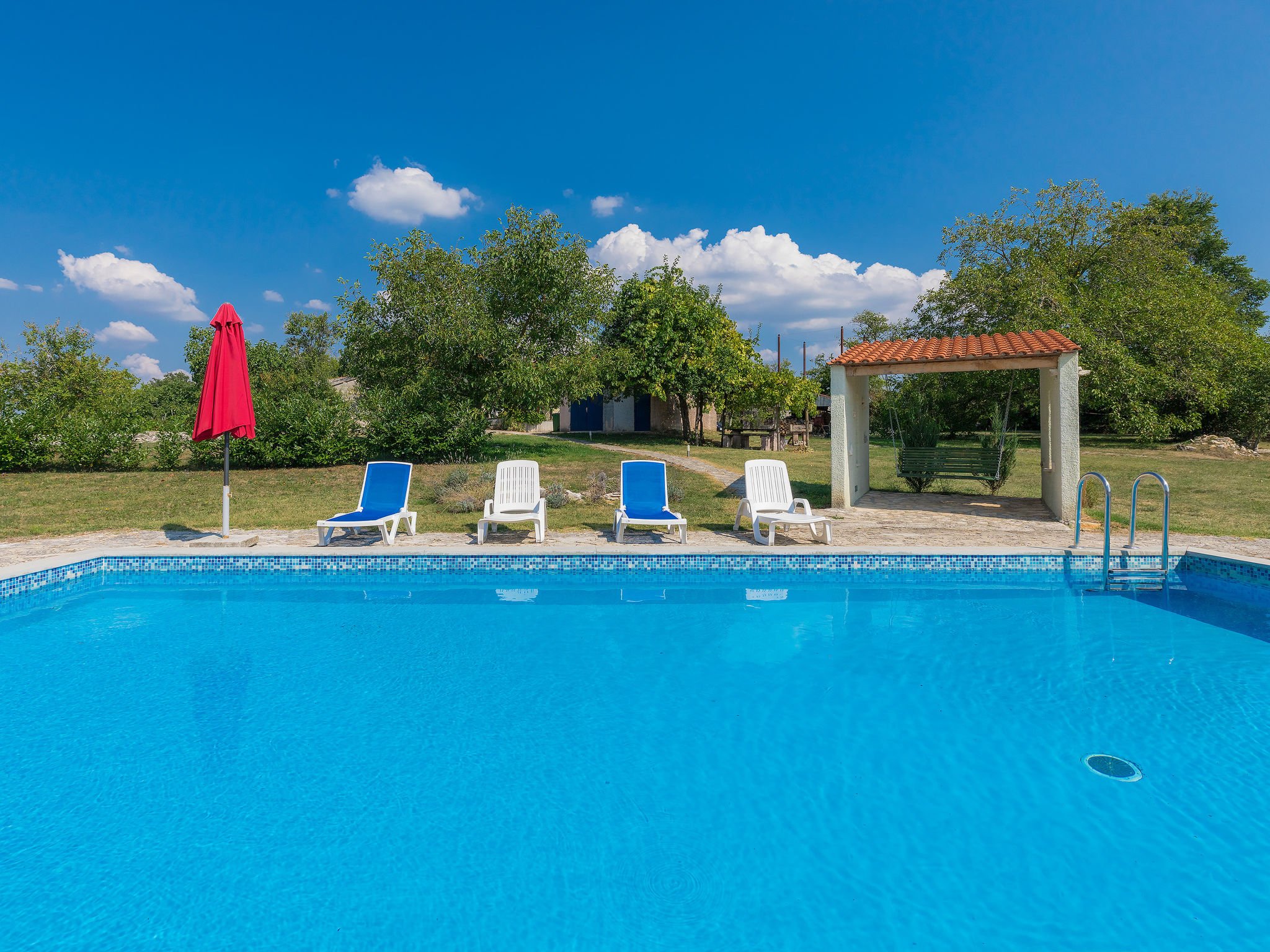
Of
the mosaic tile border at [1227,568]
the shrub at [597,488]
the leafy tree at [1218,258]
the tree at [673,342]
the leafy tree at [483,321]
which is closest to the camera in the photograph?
the mosaic tile border at [1227,568]

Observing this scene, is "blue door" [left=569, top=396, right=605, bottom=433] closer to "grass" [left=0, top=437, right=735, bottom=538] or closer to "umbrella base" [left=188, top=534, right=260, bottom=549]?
"grass" [left=0, top=437, right=735, bottom=538]

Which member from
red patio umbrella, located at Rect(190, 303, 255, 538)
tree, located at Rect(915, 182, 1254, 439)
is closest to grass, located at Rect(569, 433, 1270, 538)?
tree, located at Rect(915, 182, 1254, 439)

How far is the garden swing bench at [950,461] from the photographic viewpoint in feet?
36.5

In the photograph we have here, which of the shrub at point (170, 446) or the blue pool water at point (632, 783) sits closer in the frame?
the blue pool water at point (632, 783)

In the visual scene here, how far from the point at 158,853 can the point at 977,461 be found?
1168cm

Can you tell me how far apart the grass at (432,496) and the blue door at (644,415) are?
12.4 meters

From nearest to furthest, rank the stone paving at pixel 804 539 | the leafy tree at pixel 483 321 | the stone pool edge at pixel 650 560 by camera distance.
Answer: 1. the stone pool edge at pixel 650 560
2. the stone paving at pixel 804 539
3. the leafy tree at pixel 483 321

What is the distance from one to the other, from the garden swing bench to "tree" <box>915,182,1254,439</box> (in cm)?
1115

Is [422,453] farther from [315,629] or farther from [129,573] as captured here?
[315,629]

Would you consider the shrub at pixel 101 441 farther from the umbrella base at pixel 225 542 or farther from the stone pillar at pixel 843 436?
the stone pillar at pixel 843 436

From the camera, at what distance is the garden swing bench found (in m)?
11.1

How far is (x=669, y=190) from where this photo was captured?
20891 millimetres

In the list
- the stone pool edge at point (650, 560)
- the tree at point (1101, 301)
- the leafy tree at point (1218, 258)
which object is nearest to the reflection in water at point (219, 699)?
the stone pool edge at point (650, 560)

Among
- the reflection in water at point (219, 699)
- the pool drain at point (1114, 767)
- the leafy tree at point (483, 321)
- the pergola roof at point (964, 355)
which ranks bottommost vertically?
the pool drain at point (1114, 767)
